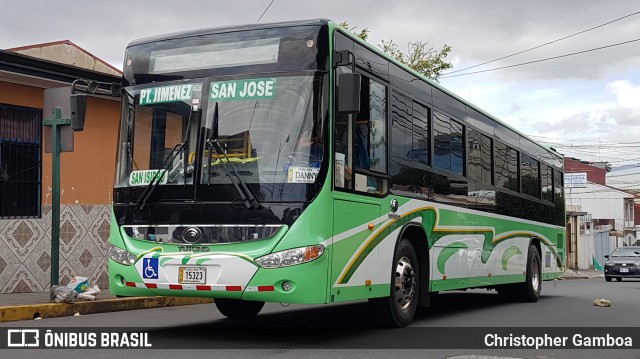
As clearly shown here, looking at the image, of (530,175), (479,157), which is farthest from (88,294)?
(530,175)

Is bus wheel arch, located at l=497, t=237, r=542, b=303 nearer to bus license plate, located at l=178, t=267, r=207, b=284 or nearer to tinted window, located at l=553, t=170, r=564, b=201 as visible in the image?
tinted window, located at l=553, t=170, r=564, b=201

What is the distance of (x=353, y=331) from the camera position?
952cm

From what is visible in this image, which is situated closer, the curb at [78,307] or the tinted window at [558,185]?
the curb at [78,307]

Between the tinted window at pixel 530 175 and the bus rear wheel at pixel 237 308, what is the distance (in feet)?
23.6

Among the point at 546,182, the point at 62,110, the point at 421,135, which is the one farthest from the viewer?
the point at 546,182

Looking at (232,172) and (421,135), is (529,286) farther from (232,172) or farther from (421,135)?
(232,172)

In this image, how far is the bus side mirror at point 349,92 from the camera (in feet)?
26.3

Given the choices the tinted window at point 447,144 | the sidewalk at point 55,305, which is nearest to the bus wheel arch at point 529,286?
the tinted window at point 447,144

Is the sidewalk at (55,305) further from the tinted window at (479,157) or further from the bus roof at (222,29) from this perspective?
the tinted window at (479,157)

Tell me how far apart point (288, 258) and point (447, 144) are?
15.7 ft

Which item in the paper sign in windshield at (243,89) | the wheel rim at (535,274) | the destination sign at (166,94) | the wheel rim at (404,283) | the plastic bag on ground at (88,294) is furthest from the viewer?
the wheel rim at (535,274)

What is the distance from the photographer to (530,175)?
1639cm

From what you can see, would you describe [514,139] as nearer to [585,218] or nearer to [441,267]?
[441,267]

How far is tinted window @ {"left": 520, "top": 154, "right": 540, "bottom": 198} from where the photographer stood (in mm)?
15875
